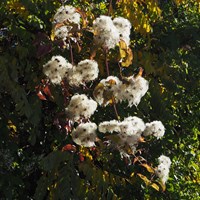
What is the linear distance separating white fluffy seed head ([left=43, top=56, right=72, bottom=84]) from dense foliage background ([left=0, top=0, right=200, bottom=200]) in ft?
0.80

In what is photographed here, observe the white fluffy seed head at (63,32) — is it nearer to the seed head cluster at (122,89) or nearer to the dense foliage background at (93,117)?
the dense foliage background at (93,117)

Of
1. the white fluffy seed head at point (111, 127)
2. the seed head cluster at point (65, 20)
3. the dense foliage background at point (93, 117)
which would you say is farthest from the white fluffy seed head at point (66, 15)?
the white fluffy seed head at point (111, 127)

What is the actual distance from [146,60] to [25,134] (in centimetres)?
78

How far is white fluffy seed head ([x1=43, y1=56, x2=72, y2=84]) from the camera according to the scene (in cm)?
234

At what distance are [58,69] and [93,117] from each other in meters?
0.87

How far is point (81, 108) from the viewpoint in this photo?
7.55 feet

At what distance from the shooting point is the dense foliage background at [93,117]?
8.66ft

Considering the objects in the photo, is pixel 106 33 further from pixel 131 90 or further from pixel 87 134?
pixel 87 134

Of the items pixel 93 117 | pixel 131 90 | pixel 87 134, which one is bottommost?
pixel 93 117

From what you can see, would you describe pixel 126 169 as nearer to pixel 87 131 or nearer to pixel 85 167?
pixel 85 167

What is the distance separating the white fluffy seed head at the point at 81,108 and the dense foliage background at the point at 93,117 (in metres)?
0.23

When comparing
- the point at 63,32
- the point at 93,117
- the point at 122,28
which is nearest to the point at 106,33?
the point at 122,28

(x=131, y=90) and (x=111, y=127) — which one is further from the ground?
(x=131, y=90)

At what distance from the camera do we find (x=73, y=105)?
2.32 meters
